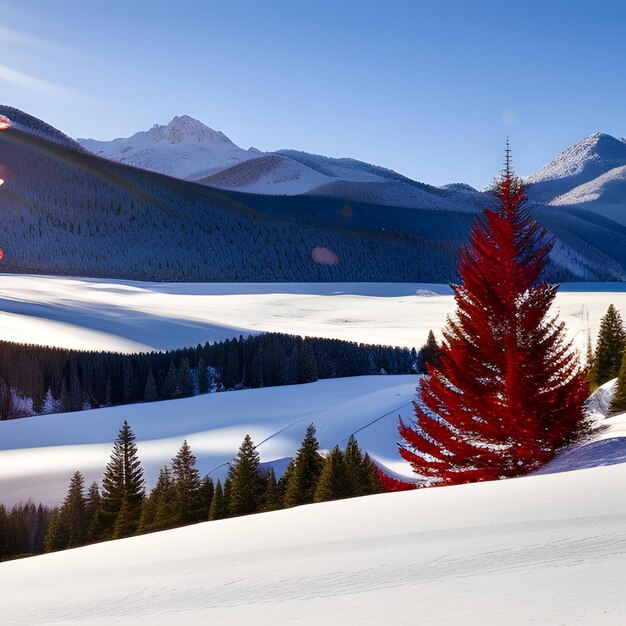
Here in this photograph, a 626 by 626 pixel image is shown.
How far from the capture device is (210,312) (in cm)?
7419

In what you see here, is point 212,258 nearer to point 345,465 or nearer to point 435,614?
point 345,465

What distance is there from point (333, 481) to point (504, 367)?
7.19 m

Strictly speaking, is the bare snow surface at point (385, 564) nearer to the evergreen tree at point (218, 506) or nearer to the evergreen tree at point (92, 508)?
the evergreen tree at point (218, 506)

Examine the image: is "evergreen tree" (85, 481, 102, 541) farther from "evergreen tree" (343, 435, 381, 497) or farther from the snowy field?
the snowy field

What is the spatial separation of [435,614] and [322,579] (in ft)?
3.73

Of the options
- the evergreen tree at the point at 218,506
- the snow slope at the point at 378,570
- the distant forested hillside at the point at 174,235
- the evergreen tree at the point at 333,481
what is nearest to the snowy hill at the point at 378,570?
the snow slope at the point at 378,570

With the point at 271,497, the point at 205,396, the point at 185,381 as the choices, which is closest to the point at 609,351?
the point at 271,497

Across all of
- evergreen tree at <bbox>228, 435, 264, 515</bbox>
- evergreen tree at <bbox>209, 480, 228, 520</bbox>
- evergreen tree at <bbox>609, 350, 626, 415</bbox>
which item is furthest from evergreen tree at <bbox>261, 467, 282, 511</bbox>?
evergreen tree at <bbox>609, 350, 626, 415</bbox>

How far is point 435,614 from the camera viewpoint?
3490 mm

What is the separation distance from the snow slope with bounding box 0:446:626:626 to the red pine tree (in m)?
4.98

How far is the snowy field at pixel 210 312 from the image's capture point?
52803 mm

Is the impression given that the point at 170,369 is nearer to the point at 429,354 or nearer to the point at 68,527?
the point at 429,354

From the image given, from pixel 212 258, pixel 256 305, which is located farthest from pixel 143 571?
pixel 212 258

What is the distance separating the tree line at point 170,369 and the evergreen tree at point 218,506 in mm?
22641
